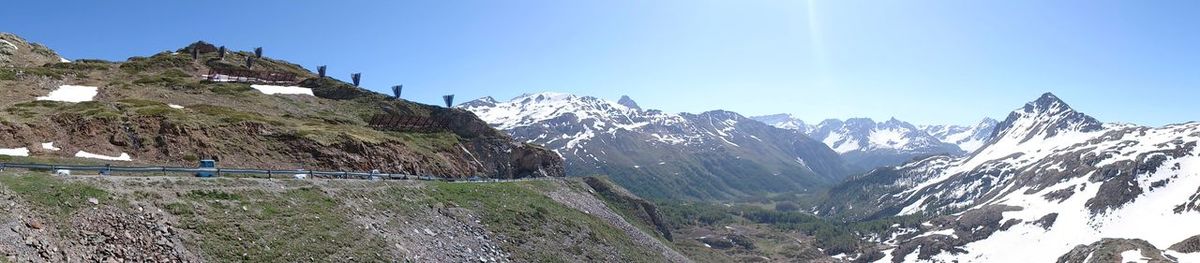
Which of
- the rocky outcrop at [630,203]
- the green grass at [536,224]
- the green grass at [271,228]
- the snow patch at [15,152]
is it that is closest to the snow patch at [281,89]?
the rocky outcrop at [630,203]

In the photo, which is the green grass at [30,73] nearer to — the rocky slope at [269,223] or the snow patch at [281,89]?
the snow patch at [281,89]

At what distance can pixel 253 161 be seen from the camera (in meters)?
64.6

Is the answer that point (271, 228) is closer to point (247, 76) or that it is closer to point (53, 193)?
point (53, 193)

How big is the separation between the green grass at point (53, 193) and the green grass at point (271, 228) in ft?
9.98

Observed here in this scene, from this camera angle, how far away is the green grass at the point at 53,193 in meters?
26.0

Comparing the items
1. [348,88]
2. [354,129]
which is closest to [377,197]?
[354,129]

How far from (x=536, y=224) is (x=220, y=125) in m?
35.1

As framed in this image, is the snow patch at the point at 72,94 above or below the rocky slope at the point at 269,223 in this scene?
above

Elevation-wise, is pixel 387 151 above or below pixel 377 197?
above

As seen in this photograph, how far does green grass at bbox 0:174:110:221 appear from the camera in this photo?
85.1 ft

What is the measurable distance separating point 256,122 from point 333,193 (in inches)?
1432

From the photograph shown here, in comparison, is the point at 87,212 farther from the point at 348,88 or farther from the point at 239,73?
the point at 239,73

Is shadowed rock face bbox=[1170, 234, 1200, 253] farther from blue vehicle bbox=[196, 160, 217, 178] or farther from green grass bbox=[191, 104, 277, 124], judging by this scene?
blue vehicle bbox=[196, 160, 217, 178]

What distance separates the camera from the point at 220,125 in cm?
6875
